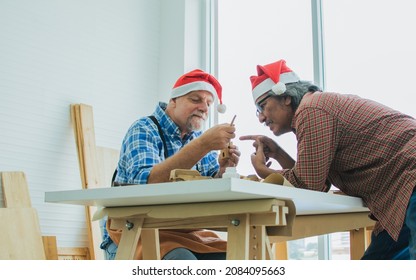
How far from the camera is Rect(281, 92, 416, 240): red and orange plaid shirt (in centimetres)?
198

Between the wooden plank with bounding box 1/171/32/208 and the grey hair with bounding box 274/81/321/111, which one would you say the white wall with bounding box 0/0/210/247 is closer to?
the wooden plank with bounding box 1/171/32/208

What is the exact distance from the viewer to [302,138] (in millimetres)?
2092

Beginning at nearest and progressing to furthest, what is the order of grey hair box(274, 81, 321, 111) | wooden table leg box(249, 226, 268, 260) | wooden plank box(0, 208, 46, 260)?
wooden table leg box(249, 226, 268, 260)
grey hair box(274, 81, 321, 111)
wooden plank box(0, 208, 46, 260)

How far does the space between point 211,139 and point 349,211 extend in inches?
26.3

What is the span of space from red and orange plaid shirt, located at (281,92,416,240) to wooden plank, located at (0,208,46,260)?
2.07m

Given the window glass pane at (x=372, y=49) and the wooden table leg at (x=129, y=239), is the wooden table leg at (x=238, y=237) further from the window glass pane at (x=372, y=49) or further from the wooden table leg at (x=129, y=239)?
the window glass pane at (x=372, y=49)

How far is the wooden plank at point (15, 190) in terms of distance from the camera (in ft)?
12.2

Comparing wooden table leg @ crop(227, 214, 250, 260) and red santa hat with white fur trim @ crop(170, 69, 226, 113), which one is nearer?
wooden table leg @ crop(227, 214, 250, 260)

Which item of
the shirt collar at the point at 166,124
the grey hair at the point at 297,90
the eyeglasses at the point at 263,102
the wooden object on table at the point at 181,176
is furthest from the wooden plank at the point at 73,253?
the wooden object on table at the point at 181,176

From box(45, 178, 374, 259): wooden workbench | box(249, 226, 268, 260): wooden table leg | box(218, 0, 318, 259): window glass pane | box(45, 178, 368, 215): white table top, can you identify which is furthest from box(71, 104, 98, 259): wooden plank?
box(249, 226, 268, 260): wooden table leg

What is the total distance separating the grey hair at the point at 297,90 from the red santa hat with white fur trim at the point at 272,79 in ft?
0.09

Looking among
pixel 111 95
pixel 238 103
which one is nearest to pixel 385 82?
pixel 238 103

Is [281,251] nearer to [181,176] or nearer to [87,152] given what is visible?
[87,152]
